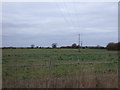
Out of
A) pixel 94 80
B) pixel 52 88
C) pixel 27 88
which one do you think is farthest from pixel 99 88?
pixel 27 88

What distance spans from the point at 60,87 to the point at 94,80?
1.58 m

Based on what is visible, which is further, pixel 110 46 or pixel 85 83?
pixel 110 46

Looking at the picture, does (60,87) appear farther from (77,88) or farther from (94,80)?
(94,80)

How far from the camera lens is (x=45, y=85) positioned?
8.33 meters

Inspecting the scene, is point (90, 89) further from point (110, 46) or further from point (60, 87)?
point (110, 46)

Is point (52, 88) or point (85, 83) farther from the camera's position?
point (85, 83)

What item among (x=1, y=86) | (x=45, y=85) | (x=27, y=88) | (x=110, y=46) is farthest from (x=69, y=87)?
(x=110, y=46)

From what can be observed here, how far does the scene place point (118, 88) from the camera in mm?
8336

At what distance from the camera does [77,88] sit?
8.19 meters

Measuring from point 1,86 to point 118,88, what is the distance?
407 cm

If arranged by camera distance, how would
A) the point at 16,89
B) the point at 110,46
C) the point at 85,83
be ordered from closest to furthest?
the point at 16,89 < the point at 85,83 < the point at 110,46

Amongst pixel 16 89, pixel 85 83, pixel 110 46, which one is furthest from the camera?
pixel 110 46

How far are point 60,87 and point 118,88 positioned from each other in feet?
6.49

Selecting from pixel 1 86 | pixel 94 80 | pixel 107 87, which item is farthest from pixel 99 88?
pixel 1 86
